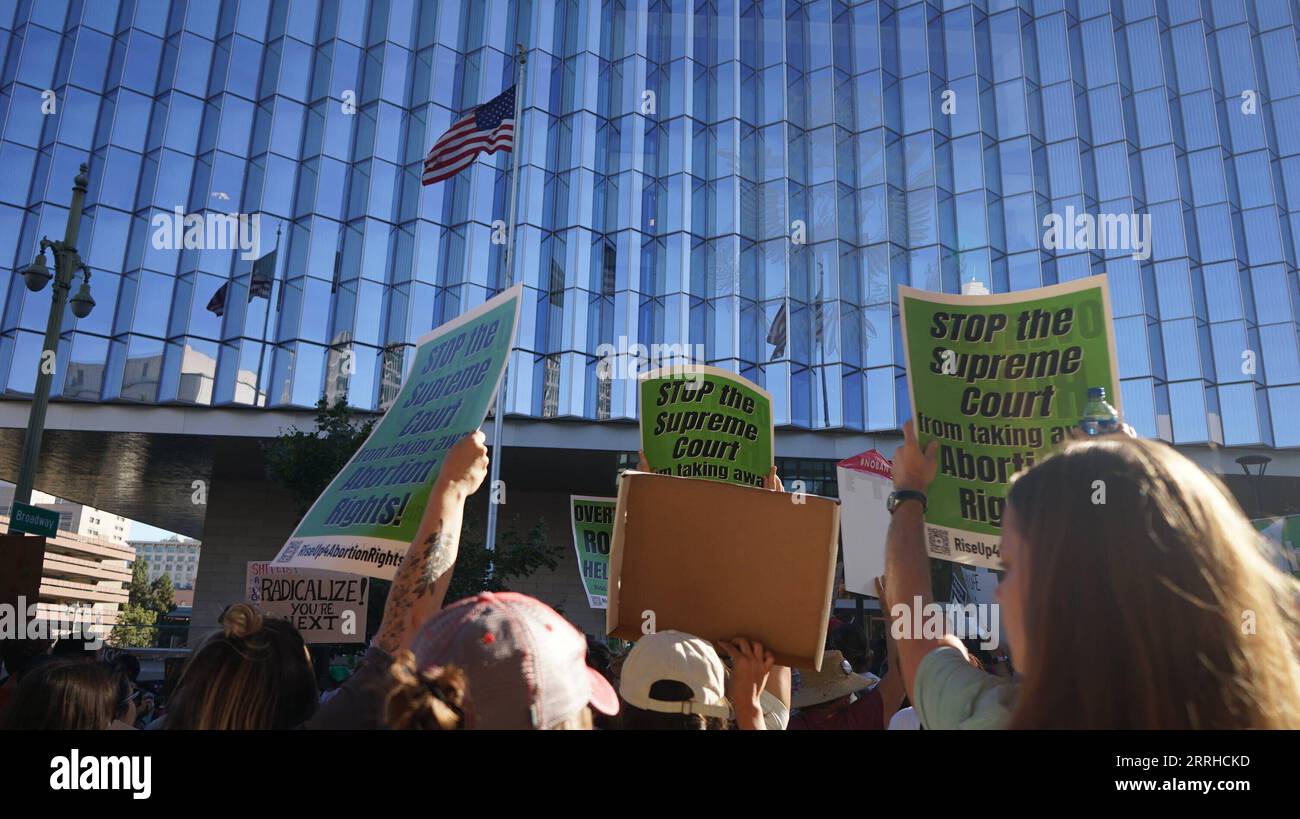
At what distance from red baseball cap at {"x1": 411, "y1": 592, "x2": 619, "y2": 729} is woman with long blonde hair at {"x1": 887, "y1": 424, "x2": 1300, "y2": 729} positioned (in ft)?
2.63

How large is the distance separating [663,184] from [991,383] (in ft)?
88.8

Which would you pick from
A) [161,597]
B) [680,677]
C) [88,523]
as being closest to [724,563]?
[680,677]

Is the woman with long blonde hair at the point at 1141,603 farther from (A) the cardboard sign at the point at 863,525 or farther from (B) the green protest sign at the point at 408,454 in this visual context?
(A) the cardboard sign at the point at 863,525

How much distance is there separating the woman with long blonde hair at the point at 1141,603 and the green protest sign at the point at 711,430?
619 cm

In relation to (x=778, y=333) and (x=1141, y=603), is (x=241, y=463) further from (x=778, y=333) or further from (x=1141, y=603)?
(x=1141, y=603)

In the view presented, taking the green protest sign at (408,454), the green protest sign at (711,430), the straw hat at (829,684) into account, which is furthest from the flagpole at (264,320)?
the straw hat at (829,684)

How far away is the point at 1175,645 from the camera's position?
1.38 metres

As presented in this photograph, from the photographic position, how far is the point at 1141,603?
55.0 inches

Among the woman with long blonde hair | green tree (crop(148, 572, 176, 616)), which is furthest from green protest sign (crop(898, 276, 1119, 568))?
green tree (crop(148, 572, 176, 616))

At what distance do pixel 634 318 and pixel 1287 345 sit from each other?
2055 centimetres

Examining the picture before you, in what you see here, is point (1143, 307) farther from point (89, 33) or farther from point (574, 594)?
point (89, 33)

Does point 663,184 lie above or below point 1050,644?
above

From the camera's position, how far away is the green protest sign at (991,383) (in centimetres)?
433
